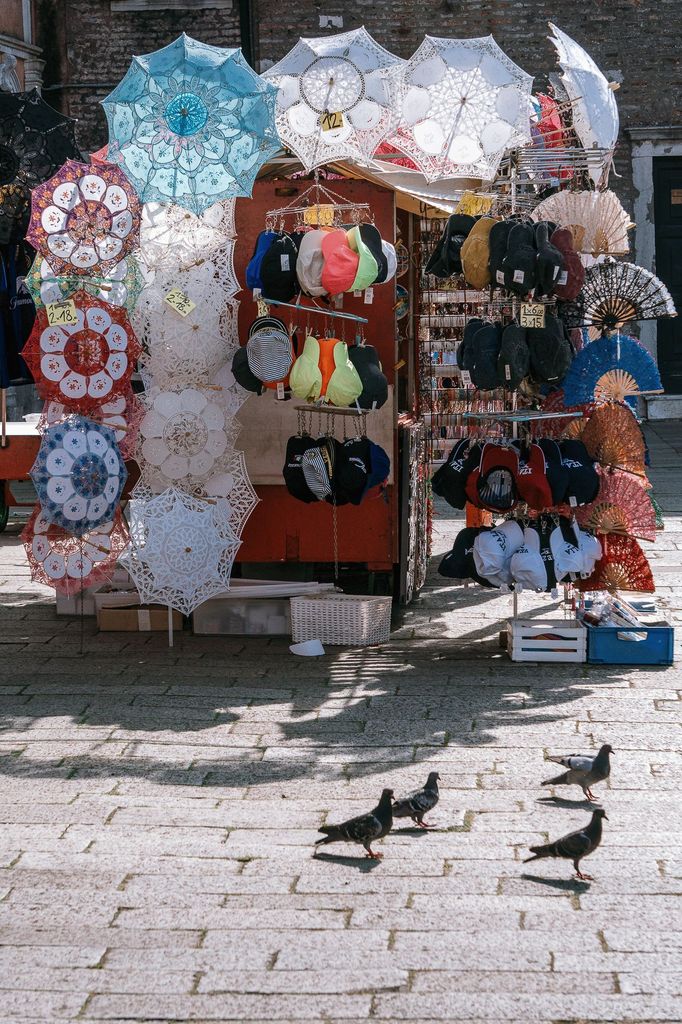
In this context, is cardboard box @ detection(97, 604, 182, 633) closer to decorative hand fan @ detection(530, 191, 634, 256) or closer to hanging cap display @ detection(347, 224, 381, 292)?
hanging cap display @ detection(347, 224, 381, 292)

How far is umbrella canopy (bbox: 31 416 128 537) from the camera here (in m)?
7.48

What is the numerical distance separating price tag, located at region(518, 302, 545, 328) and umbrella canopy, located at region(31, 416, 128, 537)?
2.23 meters

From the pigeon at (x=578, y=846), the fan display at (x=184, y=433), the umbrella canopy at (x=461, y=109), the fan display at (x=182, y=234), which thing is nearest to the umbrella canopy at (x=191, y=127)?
the fan display at (x=182, y=234)

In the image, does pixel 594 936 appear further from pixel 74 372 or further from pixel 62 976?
pixel 74 372

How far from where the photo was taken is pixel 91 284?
25.2ft

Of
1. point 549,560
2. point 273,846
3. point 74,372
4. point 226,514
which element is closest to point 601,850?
point 273,846

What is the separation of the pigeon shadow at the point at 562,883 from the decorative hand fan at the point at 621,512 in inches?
122

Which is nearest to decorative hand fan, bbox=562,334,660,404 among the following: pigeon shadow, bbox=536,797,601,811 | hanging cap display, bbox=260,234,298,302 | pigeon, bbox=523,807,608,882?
hanging cap display, bbox=260,234,298,302

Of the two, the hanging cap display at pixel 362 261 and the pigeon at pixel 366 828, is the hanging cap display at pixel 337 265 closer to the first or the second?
the hanging cap display at pixel 362 261

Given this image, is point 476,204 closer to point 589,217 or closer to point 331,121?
point 589,217

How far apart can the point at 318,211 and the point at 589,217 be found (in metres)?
1.48

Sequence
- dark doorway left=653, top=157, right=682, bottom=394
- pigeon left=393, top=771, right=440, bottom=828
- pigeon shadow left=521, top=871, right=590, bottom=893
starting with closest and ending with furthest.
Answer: pigeon shadow left=521, top=871, right=590, bottom=893 → pigeon left=393, top=771, right=440, bottom=828 → dark doorway left=653, top=157, right=682, bottom=394

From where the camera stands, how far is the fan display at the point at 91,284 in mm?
7637

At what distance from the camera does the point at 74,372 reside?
7590 millimetres
